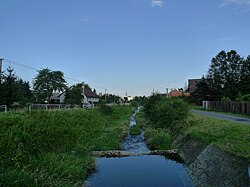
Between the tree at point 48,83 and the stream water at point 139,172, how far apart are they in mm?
77737

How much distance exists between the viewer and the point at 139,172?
13055 millimetres

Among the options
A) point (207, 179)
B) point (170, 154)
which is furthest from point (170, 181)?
point (170, 154)

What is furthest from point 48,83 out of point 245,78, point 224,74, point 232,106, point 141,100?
point 232,106

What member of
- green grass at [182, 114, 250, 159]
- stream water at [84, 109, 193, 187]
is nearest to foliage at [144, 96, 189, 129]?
green grass at [182, 114, 250, 159]

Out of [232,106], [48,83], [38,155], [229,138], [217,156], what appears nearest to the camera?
[38,155]

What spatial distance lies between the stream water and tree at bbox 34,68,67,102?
7774cm

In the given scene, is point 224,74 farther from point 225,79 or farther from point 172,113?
point 172,113

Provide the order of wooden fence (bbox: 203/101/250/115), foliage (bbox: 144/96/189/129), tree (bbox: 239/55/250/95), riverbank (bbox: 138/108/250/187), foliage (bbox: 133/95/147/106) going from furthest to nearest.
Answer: tree (bbox: 239/55/250/95) → foliage (bbox: 133/95/147/106) → wooden fence (bbox: 203/101/250/115) → foliage (bbox: 144/96/189/129) → riverbank (bbox: 138/108/250/187)

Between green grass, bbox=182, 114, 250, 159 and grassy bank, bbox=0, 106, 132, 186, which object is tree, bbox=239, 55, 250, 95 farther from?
grassy bank, bbox=0, 106, 132, 186

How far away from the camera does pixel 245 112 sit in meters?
34.9

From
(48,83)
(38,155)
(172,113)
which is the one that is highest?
(48,83)

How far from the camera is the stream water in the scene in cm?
1134

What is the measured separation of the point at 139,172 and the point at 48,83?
83.7 meters

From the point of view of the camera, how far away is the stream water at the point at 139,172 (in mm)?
11344
